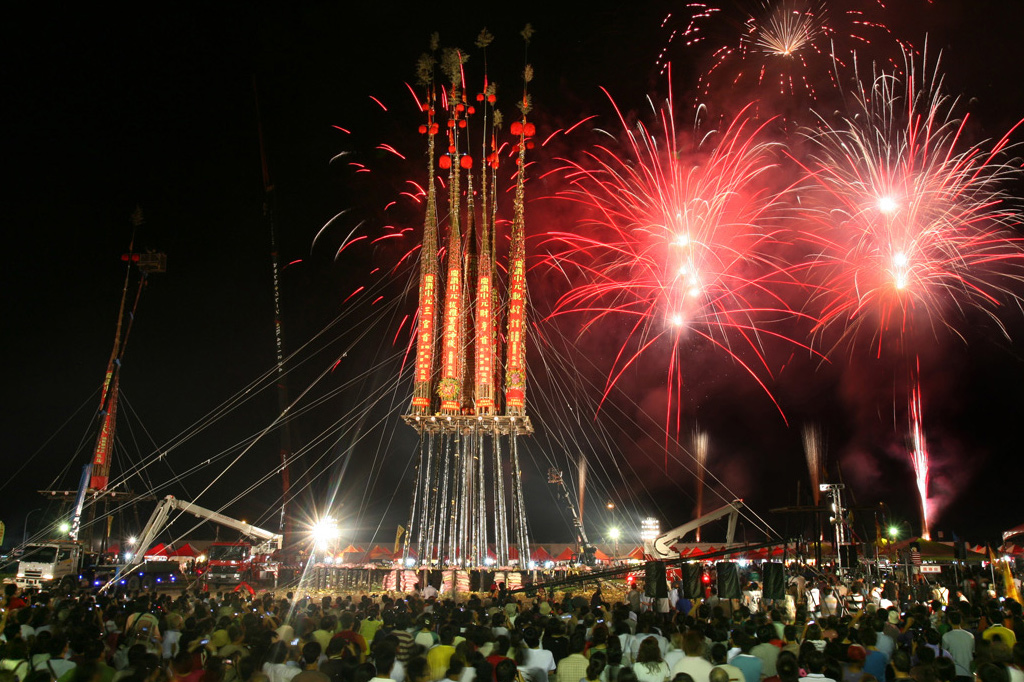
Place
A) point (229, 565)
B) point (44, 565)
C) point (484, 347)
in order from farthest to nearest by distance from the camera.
Answer: point (484, 347) < point (229, 565) < point (44, 565)

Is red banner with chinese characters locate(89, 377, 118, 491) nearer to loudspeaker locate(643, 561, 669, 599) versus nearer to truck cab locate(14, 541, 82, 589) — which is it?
truck cab locate(14, 541, 82, 589)

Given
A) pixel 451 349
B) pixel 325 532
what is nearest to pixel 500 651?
pixel 451 349

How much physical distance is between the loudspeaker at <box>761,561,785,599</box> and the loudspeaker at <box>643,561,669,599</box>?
1952 mm

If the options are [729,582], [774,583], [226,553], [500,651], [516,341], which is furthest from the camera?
[226,553]

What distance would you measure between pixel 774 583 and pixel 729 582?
80cm

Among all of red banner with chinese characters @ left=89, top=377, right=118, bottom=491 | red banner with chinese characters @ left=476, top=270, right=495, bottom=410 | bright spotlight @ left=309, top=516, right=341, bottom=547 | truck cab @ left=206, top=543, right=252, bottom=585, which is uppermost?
red banner with chinese characters @ left=476, top=270, right=495, bottom=410

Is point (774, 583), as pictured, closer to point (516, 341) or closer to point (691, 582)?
point (691, 582)

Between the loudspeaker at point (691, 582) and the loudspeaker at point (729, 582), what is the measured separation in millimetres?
591

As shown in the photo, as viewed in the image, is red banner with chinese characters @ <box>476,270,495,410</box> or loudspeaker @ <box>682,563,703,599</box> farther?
red banner with chinese characters @ <box>476,270,495,410</box>

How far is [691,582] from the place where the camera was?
14.0 metres

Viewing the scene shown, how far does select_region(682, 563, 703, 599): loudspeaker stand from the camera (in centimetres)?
1380

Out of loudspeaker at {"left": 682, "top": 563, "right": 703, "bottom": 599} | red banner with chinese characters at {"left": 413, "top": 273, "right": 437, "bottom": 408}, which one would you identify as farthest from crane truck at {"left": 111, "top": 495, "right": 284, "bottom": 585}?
loudspeaker at {"left": 682, "top": 563, "right": 703, "bottom": 599}

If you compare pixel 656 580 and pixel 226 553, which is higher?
pixel 656 580

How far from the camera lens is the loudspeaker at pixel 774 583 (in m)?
12.8
